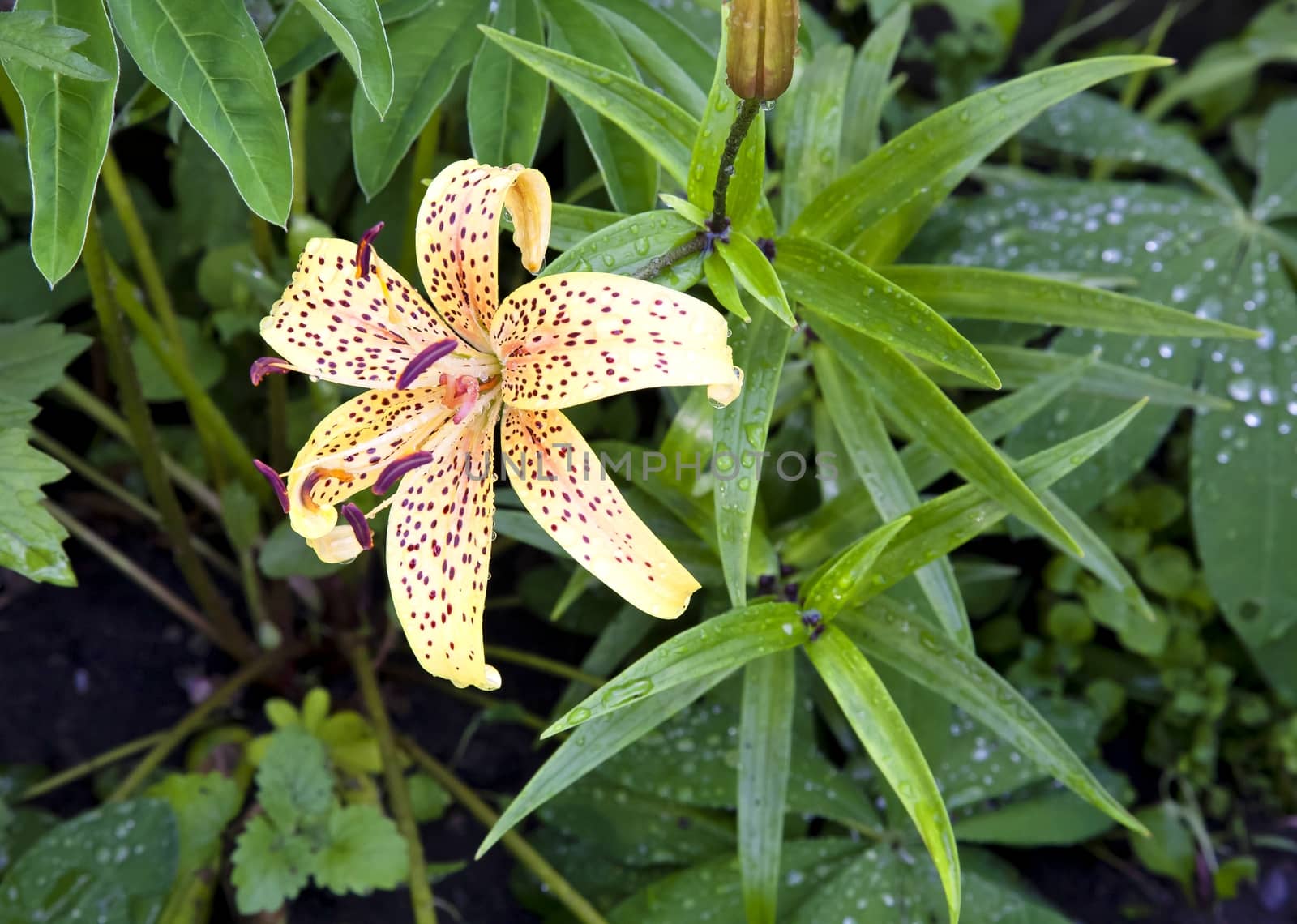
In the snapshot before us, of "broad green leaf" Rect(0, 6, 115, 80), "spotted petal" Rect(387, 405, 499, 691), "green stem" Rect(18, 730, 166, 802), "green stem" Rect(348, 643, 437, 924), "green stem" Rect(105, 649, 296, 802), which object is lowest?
"green stem" Rect(18, 730, 166, 802)

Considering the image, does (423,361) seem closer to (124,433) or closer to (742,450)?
(742,450)

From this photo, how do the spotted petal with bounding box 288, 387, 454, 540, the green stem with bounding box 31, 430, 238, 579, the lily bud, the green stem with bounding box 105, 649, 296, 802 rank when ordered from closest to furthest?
1. the lily bud
2. the spotted petal with bounding box 288, 387, 454, 540
3. the green stem with bounding box 105, 649, 296, 802
4. the green stem with bounding box 31, 430, 238, 579

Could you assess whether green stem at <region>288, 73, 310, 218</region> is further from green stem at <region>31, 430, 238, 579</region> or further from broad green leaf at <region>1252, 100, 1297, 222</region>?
broad green leaf at <region>1252, 100, 1297, 222</region>

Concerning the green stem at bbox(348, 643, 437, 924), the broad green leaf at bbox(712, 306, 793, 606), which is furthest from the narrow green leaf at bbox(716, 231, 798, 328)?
the green stem at bbox(348, 643, 437, 924)

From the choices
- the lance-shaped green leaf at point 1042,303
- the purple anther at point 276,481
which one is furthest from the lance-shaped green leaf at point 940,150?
the purple anther at point 276,481

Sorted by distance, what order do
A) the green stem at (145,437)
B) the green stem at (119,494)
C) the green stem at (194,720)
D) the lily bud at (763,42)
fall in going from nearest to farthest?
the lily bud at (763,42)
the green stem at (145,437)
the green stem at (194,720)
the green stem at (119,494)

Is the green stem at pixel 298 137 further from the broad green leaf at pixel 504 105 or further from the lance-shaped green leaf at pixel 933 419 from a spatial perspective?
the lance-shaped green leaf at pixel 933 419

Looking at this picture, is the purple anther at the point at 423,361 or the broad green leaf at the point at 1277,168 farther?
the broad green leaf at the point at 1277,168
